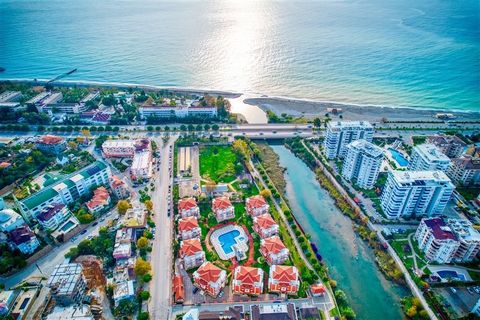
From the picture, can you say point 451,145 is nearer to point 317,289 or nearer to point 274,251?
point 317,289

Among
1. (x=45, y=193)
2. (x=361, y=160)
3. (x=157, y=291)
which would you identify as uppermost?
(x=361, y=160)

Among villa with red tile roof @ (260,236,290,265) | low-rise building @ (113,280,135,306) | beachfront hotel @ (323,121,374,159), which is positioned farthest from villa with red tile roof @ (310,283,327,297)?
beachfront hotel @ (323,121,374,159)

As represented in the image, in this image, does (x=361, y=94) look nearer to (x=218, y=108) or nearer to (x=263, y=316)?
(x=218, y=108)

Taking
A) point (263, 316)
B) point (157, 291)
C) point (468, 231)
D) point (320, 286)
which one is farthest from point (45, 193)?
point (468, 231)

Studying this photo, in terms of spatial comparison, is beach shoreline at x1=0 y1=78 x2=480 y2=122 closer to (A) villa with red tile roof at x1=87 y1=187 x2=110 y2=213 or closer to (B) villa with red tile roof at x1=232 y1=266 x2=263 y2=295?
(A) villa with red tile roof at x1=87 y1=187 x2=110 y2=213

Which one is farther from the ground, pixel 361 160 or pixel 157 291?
pixel 361 160

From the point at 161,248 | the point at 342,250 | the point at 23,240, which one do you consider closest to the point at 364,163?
the point at 342,250
